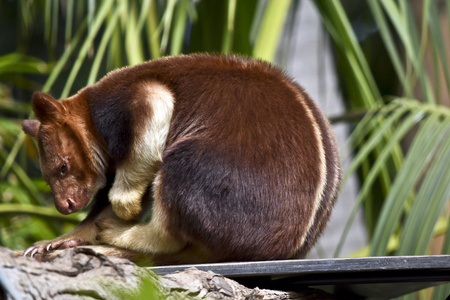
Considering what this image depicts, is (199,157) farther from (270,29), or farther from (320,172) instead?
(270,29)

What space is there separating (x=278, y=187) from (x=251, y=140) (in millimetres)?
137

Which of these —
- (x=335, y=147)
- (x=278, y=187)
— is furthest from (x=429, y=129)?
(x=278, y=187)

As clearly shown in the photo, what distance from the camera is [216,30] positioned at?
282 cm

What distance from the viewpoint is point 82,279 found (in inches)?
43.1

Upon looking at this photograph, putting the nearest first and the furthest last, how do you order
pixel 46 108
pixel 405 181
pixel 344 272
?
pixel 344 272 → pixel 46 108 → pixel 405 181

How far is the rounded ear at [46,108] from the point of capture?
5.67 feet

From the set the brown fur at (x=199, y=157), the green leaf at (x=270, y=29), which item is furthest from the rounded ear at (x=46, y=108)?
the green leaf at (x=270, y=29)

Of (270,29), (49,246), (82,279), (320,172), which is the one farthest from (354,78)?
(82,279)

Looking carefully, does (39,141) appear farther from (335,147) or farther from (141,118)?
(335,147)

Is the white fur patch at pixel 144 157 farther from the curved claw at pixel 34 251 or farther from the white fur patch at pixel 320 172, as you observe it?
the white fur patch at pixel 320 172

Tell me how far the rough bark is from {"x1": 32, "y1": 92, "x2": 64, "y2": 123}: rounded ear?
65cm

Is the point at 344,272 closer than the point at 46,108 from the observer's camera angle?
Yes

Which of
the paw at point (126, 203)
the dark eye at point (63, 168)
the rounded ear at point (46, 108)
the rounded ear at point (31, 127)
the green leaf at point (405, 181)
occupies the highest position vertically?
the rounded ear at point (46, 108)

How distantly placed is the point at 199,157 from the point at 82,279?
559 mm
